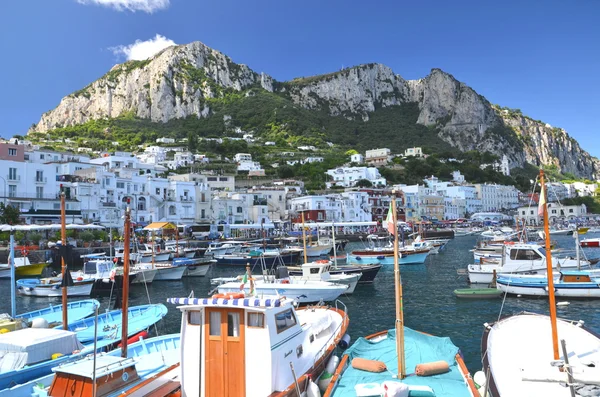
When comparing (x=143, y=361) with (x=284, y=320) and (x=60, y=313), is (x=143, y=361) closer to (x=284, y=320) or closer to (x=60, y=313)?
(x=284, y=320)

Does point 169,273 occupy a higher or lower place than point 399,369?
lower

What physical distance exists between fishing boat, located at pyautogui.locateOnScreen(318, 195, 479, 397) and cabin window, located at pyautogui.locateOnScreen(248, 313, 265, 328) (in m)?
2.32

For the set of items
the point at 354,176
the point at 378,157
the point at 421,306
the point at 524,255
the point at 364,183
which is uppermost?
the point at 378,157

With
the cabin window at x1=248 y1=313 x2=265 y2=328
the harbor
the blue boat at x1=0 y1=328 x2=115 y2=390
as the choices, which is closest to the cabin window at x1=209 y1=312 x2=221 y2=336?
the cabin window at x1=248 y1=313 x2=265 y2=328

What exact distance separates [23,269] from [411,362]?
40.8m

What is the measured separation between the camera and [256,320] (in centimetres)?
941

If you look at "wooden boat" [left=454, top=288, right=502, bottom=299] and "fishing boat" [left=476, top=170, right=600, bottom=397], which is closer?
"fishing boat" [left=476, top=170, right=600, bottom=397]

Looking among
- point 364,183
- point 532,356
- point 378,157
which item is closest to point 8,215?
point 532,356

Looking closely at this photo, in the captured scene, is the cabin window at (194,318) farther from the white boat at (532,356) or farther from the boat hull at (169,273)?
the boat hull at (169,273)

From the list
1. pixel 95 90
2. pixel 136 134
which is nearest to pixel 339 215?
pixel 136 134

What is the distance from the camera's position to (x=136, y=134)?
491 feet

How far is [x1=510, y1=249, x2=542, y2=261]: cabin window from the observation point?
1177 inches

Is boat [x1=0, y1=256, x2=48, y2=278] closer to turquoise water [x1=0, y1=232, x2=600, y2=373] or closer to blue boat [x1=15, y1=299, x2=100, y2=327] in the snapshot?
turquoise water [x1=0, y1=232, x2=600, y2=373]

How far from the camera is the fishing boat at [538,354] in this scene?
29.1 feet
